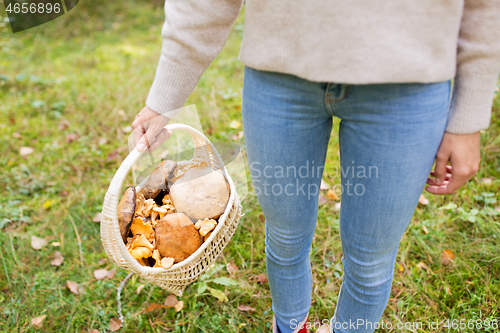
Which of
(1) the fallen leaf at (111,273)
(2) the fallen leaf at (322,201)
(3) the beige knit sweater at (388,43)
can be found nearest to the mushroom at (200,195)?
(3) the beige knit sweater at (388,43)

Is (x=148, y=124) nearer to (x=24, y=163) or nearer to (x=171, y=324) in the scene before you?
(x=171, y=324)

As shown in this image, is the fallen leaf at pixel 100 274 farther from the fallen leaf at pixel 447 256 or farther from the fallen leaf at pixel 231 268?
the fallen leaf at pixel 447 256

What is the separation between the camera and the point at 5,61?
418 cm

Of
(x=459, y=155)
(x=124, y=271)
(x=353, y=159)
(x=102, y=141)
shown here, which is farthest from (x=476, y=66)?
(x=102, y=141)

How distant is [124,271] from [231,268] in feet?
1.99

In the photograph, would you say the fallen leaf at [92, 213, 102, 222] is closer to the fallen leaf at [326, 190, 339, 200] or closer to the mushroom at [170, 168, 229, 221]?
the mushroom at [170, 168, 229, 221]

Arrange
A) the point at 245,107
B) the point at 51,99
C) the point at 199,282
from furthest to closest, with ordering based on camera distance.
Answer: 1. the point at 51,99
2. the point at 199,282
3. the point at 245,107

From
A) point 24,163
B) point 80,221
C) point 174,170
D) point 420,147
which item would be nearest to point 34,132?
point 24,163

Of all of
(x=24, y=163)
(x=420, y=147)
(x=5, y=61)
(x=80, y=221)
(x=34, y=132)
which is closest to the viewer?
(x=420, y=147)

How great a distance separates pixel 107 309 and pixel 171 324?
0.34 meters

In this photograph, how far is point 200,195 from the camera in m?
1.34

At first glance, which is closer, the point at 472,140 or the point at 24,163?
the point at 472,140

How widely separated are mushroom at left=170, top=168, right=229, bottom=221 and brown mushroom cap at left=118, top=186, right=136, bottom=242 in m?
0.16

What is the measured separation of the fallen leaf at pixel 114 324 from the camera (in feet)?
5.20
